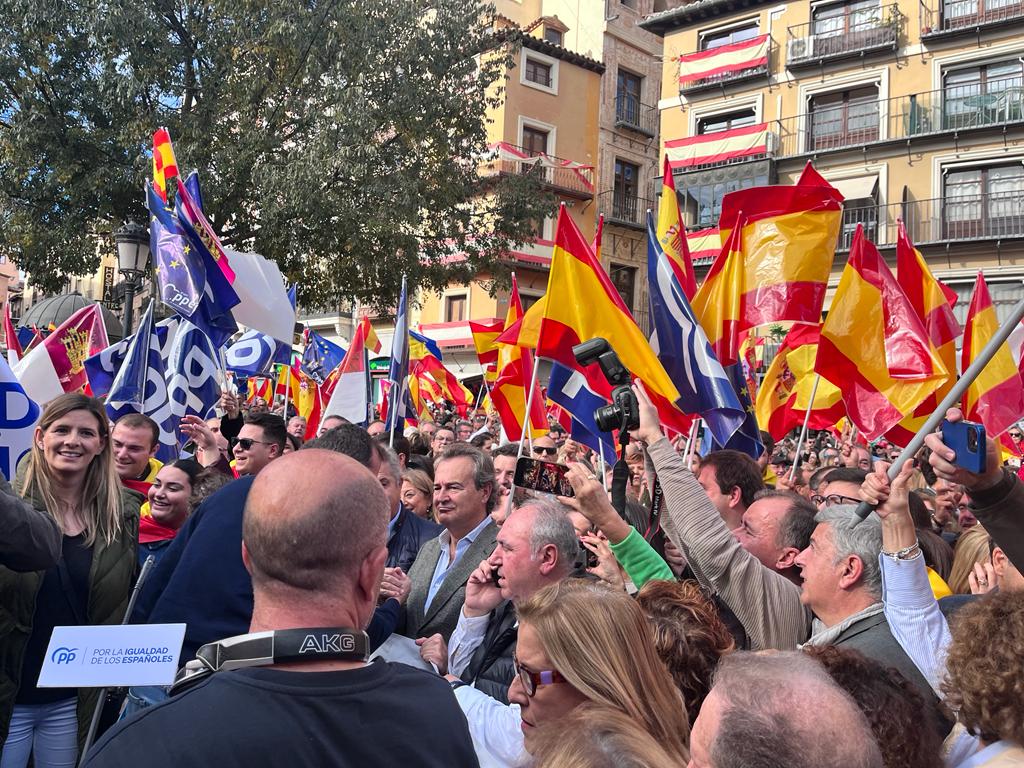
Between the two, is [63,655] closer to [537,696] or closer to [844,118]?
[537,696]

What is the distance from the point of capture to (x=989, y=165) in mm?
26031

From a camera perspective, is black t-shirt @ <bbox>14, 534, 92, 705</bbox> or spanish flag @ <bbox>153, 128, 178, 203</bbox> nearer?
black t-shirt @ <bbox>14, 534, 92, 705</bbox>

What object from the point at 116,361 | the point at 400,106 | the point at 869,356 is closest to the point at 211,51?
the point at 400,106

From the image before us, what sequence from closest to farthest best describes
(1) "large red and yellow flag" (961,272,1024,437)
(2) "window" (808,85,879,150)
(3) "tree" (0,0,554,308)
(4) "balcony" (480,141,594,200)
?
(1) "large red and yellow flag" (961,272,1024,437) → (3) "tree" (0,0,554,308) → (2) "window" (808,85,879,150) → (4) "balcony" (480,141,594,200)


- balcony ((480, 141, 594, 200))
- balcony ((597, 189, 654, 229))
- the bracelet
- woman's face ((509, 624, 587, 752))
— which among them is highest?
balcony ((480, 141, 594, 200))

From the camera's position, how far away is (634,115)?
36.6 meters

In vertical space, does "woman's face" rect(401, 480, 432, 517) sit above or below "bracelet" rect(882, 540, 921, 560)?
below

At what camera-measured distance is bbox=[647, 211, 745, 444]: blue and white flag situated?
17.5ft

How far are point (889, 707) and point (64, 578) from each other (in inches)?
111

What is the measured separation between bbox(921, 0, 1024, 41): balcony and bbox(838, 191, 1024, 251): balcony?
4719mm

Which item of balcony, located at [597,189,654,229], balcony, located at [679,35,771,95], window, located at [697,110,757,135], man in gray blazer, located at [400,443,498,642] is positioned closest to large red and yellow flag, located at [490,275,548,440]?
man in gray blazer, located at [400,443,498,642]

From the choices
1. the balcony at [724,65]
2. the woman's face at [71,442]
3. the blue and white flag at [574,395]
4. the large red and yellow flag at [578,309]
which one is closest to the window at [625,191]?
the balcony at [724,65]

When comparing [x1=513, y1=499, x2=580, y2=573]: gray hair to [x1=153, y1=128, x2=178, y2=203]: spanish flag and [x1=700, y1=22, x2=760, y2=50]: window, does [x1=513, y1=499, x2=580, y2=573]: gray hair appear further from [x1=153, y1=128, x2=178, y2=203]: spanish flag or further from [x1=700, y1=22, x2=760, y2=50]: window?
[x1=700, y1=22, x2=760, y2=50]: window

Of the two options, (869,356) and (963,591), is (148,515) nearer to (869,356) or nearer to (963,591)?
(963,591)
